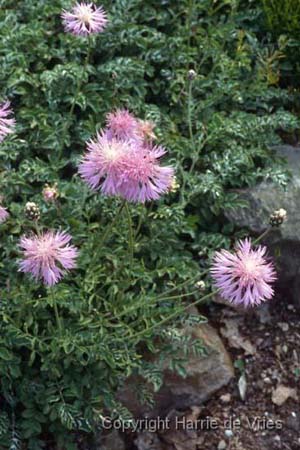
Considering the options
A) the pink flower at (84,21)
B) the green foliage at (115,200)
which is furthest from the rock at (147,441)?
the pink flower at (84,21)

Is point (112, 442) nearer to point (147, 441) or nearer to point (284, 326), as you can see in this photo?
point (147, 441)

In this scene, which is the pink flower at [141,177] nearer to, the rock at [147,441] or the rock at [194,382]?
the rock at [194,382]

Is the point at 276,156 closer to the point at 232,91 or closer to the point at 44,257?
the point at 232,91

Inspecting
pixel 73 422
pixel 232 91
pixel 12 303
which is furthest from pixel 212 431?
pixel 232 91

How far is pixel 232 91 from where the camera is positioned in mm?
4168

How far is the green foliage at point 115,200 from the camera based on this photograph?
316 centimetres

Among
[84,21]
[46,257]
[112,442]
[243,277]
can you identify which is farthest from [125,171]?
[112,442]

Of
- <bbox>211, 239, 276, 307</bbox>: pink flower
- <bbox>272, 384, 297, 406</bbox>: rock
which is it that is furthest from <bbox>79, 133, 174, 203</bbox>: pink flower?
<bbox>272, 384, 297, 406</bbox>: rock

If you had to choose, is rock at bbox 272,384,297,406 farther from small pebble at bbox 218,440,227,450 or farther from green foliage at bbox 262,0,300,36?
green foliage at bbox 262,0,300,36

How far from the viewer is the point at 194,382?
3.50 m

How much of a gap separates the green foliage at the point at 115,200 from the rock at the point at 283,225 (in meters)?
0.07

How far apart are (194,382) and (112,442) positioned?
0.42m

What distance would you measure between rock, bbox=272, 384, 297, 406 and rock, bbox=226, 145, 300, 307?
16.9 inches

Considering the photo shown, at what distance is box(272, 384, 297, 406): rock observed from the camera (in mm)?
3582
